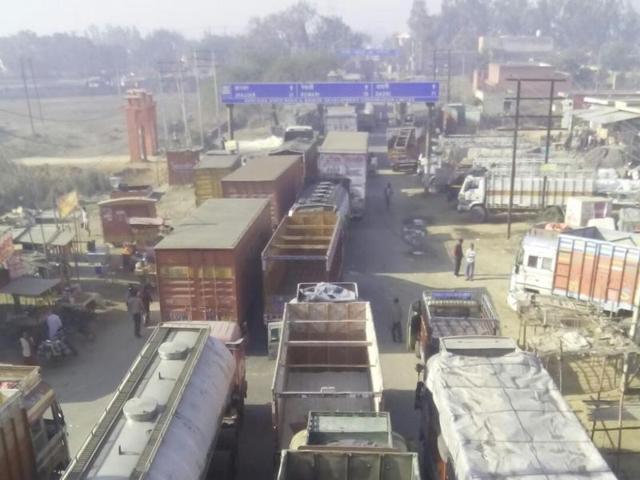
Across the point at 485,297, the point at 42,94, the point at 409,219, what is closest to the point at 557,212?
the point at 409,219

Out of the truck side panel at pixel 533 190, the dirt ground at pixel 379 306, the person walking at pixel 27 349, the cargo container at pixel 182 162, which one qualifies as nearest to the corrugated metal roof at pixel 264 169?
the dirt ground at pixel 379 306

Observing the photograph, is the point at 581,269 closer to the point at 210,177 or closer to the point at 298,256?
the point at 298,256

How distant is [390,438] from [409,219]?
58.5 feet

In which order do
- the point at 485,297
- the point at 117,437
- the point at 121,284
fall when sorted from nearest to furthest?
the point at 117,437 < the point at 485,297 < the point at 121,284

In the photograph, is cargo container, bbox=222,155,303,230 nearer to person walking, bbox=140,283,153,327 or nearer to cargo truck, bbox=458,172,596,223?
person walking, bbox=140,283,153,327

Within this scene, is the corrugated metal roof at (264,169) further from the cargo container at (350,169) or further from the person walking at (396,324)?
the person walking at (396,324)

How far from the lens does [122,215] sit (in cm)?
2070

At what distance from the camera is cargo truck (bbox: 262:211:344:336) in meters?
13.8

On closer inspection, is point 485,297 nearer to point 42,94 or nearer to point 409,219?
point 409,219

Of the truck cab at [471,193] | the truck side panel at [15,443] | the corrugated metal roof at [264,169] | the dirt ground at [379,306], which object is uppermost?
the corrugated metal roof at [264,169]

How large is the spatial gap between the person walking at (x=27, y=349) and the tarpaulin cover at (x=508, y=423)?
8.72 meters

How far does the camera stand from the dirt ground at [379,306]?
35.4 ft

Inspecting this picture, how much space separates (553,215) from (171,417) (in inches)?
758

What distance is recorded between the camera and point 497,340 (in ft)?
29.1
